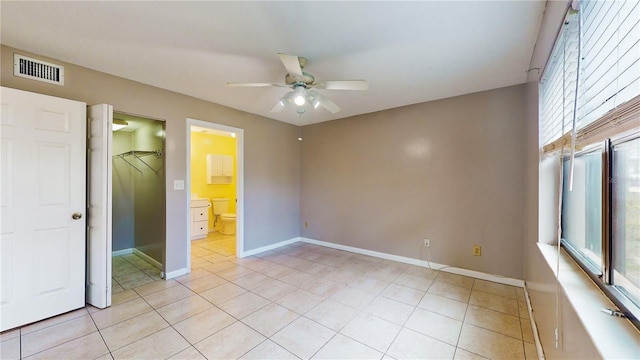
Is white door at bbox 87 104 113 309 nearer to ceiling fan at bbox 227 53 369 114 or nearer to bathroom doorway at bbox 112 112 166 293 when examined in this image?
bathroom doorway at bbox 112 112 166 293

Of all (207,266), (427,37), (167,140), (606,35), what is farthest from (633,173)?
(207,266)

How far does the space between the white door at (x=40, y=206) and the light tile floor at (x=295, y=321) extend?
0.76 ft

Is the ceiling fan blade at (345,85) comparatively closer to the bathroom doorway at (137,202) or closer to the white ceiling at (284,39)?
the white ceiling at (284,39)

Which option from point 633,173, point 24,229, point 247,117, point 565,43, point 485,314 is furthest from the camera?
point 247,117

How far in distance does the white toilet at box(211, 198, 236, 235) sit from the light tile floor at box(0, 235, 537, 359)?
87.6 inches

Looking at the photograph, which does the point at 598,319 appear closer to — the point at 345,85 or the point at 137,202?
the point at 345,85

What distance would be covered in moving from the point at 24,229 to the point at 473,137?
4616 mm

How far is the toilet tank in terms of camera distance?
568 centimetres

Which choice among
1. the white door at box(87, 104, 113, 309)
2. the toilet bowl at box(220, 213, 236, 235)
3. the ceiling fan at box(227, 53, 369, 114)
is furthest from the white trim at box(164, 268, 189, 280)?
the ceiling fan at box(227, 53, 369, 114)

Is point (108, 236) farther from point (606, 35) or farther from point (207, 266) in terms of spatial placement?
point (606, 35)

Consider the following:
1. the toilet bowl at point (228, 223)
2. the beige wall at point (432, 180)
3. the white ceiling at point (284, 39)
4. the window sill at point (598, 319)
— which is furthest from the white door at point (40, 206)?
the window sill at point (598, 319)

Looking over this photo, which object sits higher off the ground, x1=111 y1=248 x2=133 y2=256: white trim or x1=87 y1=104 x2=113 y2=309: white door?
x1=87 y1=104 x2=113 y2=309: white door

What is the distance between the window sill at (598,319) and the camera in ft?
2.51

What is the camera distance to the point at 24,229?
2.03 meters
